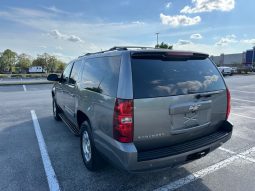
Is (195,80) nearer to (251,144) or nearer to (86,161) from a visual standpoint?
(86,161)

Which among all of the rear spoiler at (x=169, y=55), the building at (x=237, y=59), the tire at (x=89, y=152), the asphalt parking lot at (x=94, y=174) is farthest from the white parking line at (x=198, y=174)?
the building at (x=237, y=59)

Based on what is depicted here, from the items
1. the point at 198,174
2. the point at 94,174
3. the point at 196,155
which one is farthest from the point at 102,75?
the point at 198,174

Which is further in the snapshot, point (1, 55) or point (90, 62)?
point (1, 55)

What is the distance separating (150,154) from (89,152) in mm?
1311

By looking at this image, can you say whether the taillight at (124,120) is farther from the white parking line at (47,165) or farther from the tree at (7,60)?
the tree at (7,60)

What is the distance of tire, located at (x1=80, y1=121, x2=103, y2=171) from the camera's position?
345 centimetres

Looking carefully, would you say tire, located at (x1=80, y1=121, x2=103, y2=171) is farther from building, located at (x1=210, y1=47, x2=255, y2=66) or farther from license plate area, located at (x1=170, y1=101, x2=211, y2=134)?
building, located at (x1=210, y1=47, x2=255, y2=66)

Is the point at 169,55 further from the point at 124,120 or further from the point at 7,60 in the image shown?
the point at 7,60

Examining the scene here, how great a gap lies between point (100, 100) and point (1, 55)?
97.5 meters

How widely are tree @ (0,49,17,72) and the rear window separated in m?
95.3

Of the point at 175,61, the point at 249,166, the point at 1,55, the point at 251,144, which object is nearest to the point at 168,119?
the point at 175,61

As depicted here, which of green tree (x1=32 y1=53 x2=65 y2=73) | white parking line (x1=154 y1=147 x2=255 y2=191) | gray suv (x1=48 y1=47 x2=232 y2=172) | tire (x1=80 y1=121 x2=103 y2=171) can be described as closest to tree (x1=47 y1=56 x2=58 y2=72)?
green tree (x1=32 y1=53 x2=65 y2=73)

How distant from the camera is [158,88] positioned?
9.13 ft

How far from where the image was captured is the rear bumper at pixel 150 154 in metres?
2.60
